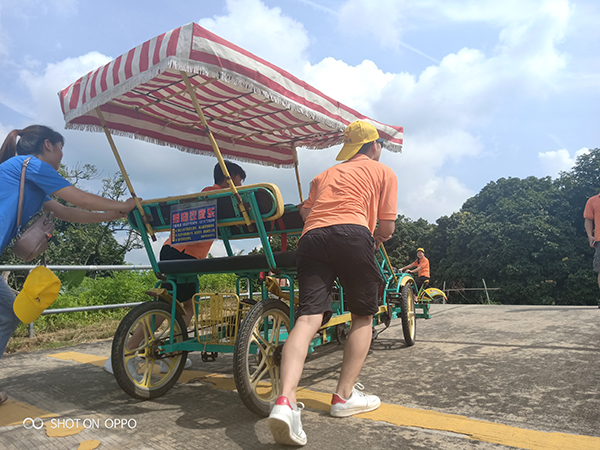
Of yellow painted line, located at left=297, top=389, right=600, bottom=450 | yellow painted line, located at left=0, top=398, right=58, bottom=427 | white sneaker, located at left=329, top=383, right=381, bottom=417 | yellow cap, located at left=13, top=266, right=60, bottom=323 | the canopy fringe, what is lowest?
yellow painted line, located at left=0, top=398, right=58, bottom=427

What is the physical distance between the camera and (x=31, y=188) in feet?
9.57

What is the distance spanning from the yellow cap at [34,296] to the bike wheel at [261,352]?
132cm

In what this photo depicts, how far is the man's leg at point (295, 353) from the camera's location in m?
2.24

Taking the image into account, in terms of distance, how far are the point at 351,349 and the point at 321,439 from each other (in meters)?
0.57

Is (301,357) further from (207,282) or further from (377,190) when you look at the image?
(207,282)

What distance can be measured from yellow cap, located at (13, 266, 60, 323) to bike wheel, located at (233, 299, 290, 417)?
4.33ft

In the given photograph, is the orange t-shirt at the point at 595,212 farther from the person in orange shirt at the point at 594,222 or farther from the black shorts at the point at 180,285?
the black shorts at the point at 180,285

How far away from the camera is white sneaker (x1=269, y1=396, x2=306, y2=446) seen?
2.07m

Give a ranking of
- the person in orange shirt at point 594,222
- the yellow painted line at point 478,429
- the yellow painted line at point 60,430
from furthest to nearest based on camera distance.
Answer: the person in orange shirt at point 594,222 < the yellow painted line at point 60,430 < the yellow painted line at point 478,429

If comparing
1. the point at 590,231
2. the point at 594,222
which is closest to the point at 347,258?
the point at 590,231

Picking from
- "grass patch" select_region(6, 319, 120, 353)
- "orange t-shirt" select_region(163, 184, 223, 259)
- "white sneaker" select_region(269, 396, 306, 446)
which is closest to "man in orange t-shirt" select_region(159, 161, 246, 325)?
"orange t-shirt" select_region(163, 184, 223, 259)

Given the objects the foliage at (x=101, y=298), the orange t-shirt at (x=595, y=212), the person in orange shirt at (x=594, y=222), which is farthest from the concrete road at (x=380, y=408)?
the orange t-shirt at (x=595, y=212)

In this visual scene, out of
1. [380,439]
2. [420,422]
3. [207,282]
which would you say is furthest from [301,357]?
[207,282]

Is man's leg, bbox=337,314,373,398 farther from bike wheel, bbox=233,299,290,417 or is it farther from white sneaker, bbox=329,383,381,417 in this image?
bike wheel, bbox=233,299,290,417
